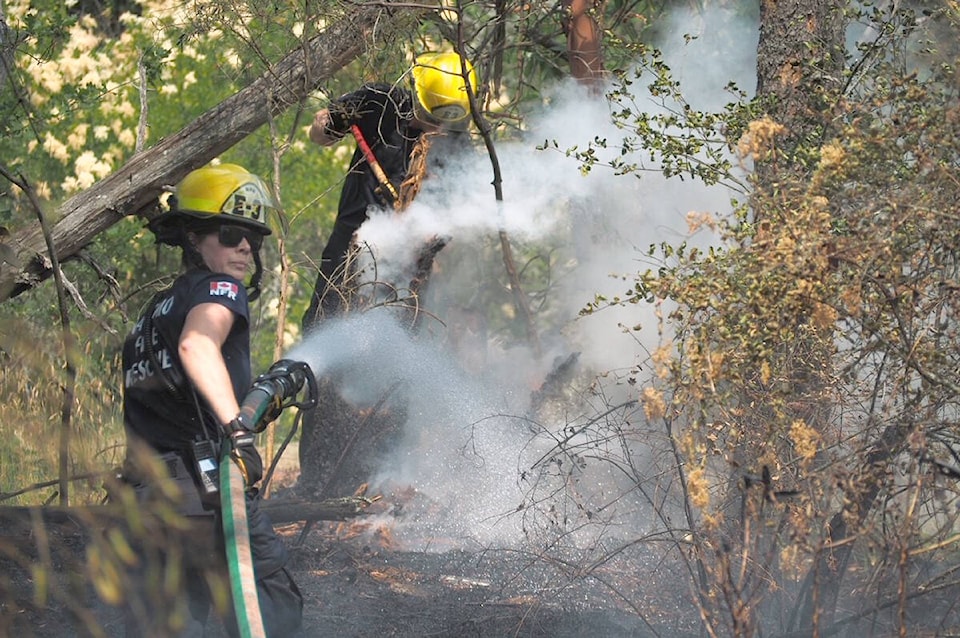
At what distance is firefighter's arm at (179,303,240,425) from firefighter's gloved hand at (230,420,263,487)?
1.8 inches

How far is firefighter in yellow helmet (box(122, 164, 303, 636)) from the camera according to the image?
3600 mm

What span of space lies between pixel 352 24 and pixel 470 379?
243 cm

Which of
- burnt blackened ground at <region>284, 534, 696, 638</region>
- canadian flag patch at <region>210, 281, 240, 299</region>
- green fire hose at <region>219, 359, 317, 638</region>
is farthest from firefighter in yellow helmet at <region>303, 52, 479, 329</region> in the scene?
canadian flag patch at <region>210, 281, 240, 299</region>

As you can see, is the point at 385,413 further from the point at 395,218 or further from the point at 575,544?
the point at 575,544

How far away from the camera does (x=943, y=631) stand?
11.3ft

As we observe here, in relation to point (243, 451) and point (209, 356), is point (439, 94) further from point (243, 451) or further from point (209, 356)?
point (243, 451)

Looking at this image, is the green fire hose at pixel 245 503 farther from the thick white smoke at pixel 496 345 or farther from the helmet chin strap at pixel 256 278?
the thick white smoke at pixel 496 345

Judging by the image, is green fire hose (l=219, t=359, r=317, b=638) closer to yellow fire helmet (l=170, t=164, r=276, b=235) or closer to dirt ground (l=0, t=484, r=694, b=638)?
yellow fire helmet (l=170, t=164, r=276, b=235)

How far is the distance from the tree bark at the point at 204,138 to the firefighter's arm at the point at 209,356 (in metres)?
2.26

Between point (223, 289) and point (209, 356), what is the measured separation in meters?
0.25

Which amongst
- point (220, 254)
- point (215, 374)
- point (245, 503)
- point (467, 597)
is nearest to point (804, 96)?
point (220, 254)

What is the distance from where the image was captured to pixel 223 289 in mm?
3711

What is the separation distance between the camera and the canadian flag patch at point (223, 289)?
12.1 feet

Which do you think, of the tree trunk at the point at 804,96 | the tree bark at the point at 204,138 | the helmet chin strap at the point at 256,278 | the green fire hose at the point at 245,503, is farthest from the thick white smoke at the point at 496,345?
the green fire hose at the point at 245,503
